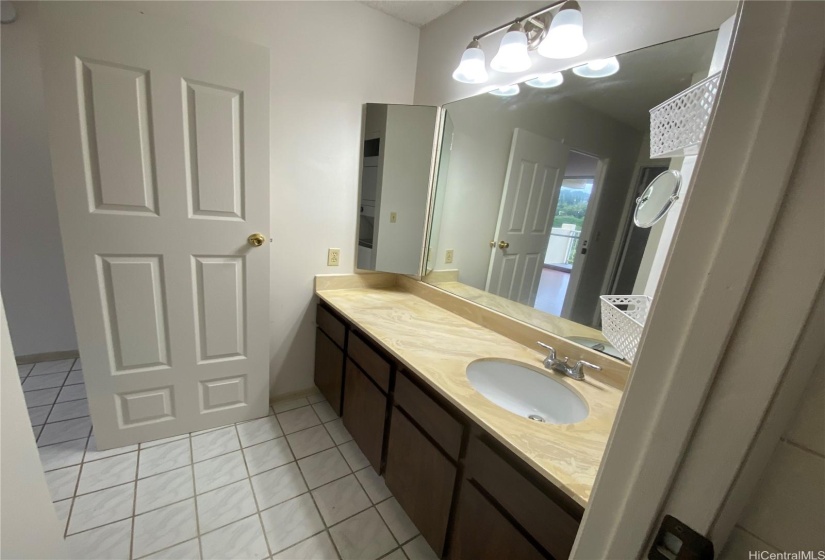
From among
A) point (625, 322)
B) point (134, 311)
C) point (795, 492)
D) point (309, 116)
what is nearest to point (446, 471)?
point (625, 322)

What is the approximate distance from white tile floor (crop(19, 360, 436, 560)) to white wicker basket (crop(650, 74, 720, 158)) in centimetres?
159

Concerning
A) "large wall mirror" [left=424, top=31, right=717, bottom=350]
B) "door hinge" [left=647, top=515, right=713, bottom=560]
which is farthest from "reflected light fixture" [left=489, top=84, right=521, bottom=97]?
"door hinge" [left=647, top=515, right=713, bottom=560]

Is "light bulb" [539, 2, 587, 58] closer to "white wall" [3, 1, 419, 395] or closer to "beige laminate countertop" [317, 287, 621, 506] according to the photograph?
"white wall" [3, 1, 419, 395]

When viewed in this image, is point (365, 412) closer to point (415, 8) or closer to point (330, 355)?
point (330, 355)

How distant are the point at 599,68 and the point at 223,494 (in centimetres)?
225

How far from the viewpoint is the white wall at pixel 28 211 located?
164cm

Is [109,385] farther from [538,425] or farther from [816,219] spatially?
[816,219]

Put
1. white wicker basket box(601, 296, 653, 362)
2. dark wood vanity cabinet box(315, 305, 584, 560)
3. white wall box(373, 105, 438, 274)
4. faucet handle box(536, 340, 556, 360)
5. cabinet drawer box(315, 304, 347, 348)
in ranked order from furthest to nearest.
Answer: white wall box(373, 105, 438, 274)
cabinet drawer box(315, 304, 347, 348)
faucet handle box(536, 340, 556, 360)
white wicker basket box(601, 296, 653, 362)
dark wood vanity cabinet box(315, 305, 584, 560)

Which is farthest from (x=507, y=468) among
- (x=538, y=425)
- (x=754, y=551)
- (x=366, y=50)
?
(x=366, y=50)

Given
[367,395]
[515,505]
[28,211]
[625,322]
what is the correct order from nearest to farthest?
[515,505], [625,322], [367,395], [28,211]

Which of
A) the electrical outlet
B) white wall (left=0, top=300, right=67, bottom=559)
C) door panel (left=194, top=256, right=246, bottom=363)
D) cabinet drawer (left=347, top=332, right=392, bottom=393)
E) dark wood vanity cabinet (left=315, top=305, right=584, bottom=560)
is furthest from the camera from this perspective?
the electrical outlet

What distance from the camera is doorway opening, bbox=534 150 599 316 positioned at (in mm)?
1168

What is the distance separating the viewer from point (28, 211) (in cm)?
186

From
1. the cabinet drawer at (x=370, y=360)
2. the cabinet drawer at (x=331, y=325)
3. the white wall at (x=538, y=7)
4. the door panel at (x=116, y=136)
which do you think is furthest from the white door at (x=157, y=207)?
the white wall at (x=538, y=7)
